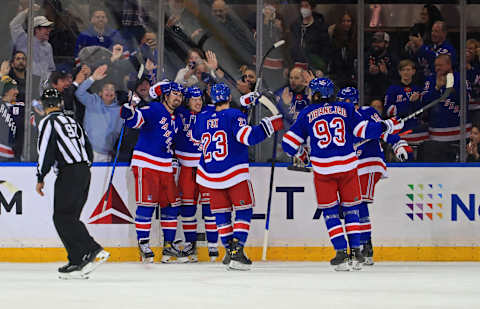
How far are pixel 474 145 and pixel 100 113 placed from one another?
136 inches

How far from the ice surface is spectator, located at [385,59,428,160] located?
1.58 m

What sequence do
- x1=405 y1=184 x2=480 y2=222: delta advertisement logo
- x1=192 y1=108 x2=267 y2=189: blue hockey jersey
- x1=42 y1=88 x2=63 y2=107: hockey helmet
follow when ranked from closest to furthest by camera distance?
1. x1=42 y1=88 x2=63 y2=107: hockey helmet
2. x1=192 y1=108 x2=267 y2=189: blue hockey jersey
3. x1=405 y1=184 x2=480 y2=222: delta advertisement logo

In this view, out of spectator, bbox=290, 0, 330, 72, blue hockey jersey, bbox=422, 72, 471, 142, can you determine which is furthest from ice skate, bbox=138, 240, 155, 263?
blue hockey jersey, bbox=422, 72, 471, 142

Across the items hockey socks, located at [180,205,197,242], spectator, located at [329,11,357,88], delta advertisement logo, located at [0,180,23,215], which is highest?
spectator, located at [329,11,357,88]

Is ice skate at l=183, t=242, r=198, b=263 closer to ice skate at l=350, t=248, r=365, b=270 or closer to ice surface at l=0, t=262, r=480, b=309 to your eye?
ice surface at l=0, t=262, r=480, b=309

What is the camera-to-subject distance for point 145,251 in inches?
309

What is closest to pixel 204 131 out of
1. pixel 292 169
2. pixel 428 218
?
pixel 292 169

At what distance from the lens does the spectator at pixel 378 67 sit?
339 inches

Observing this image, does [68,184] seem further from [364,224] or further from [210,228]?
[364,224]

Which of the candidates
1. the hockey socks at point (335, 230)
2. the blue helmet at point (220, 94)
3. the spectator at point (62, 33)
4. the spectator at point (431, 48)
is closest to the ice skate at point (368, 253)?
the hockey socks at point (335, 230)

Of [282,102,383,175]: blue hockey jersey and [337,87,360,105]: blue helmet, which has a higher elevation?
[337,87,360,105]: blue helmet

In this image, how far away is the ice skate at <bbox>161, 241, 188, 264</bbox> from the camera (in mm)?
8047

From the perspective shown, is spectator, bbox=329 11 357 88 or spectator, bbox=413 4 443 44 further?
spectator, bbox=413 4 443 44

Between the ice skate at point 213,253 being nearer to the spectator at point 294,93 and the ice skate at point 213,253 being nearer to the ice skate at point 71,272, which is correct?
the spectator at point 294,93
